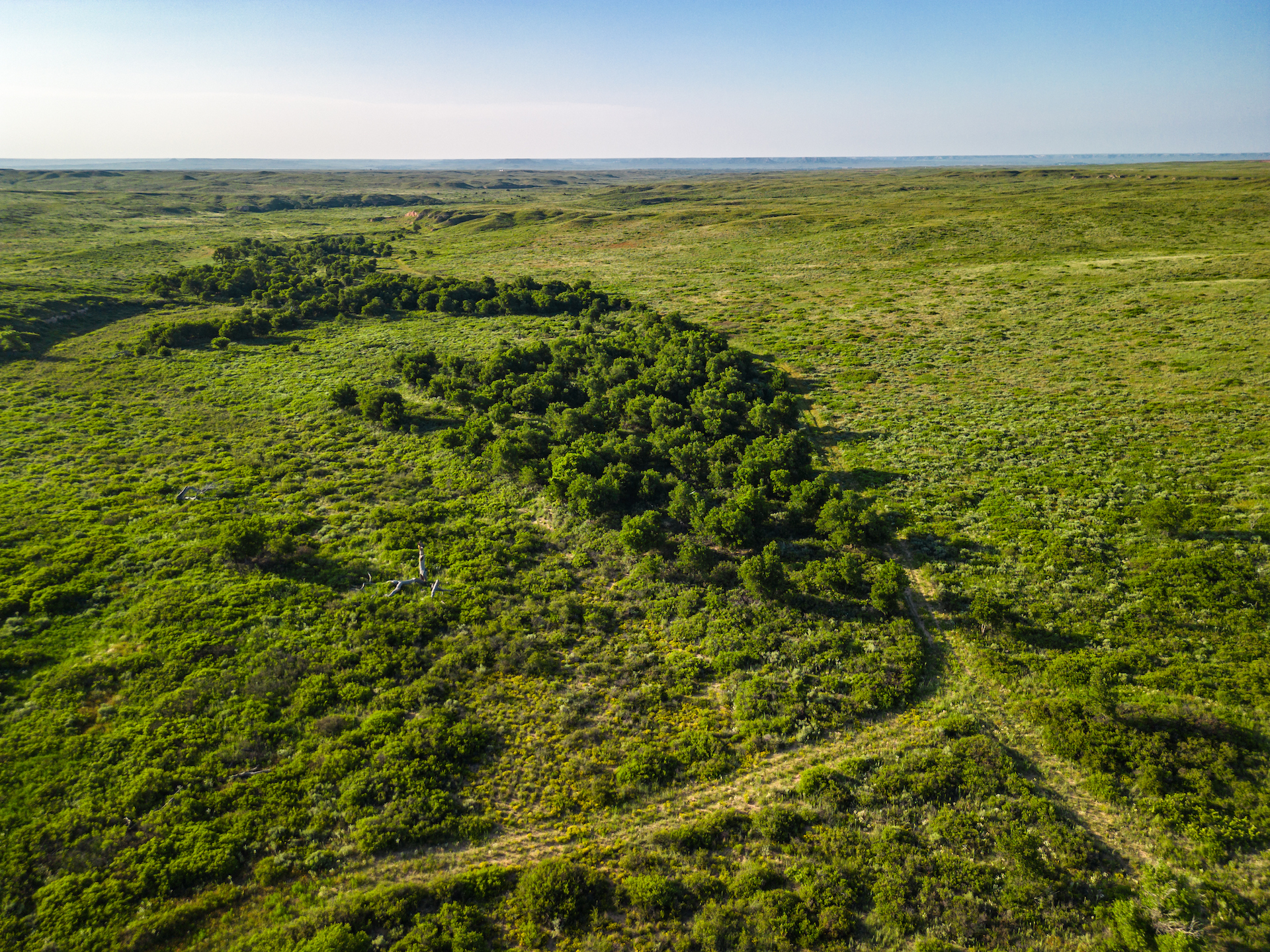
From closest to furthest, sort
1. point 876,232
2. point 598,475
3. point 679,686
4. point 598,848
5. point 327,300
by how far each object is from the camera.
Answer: point 598,848, point 679,686, point 598,475, point 327,300, point 876,232

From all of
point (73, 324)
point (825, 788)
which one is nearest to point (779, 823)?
point (825, 788)

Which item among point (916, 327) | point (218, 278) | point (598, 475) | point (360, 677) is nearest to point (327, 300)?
point (218, 278)

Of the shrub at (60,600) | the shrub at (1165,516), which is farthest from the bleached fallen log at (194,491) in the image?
the shrub at (1165,516)

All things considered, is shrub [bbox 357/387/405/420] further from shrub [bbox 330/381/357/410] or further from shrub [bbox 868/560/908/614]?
shrub [bbox 868/560/908/614]

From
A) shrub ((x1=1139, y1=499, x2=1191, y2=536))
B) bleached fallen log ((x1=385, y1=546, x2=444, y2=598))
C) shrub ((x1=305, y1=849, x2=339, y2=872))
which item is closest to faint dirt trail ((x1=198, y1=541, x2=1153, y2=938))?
shrub ((x1=305, y1=849, x2=339, y2=872))

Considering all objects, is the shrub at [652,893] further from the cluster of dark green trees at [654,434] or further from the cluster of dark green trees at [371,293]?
the cluster of dark green trees at [371,293]

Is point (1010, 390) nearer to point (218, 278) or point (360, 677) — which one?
point (360, 677)
